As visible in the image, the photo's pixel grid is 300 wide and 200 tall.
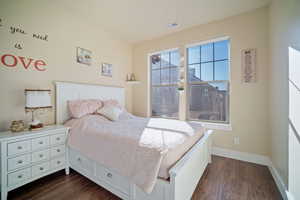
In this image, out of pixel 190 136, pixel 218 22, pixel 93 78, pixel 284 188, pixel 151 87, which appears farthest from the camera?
pixel 151 87

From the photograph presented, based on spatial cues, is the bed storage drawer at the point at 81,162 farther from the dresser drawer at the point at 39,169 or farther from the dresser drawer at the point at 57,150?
the dresser drawer at the point at 39,169

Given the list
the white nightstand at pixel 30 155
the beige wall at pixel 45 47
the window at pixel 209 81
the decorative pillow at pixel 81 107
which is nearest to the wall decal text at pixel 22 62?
the beige wall at pixel 45 47

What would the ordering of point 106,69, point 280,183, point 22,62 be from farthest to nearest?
point 106,69 → point 22,62 → point 280,183

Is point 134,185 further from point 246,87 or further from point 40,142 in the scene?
point 246,87

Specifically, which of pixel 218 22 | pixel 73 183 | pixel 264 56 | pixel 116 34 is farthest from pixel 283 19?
pixel 73 183

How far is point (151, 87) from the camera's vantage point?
12.2ft

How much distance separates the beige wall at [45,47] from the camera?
1.76 m

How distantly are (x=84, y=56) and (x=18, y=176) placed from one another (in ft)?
7.13

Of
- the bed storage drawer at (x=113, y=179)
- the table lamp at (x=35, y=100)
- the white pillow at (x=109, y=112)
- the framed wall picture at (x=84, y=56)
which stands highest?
the framed wall picture at (x=84, y=56)

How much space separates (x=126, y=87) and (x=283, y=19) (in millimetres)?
3269

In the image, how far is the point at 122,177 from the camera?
137cm

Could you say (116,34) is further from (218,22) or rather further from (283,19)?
(283,19)

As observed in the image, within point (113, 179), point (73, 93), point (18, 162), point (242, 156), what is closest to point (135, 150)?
point (113, 179)

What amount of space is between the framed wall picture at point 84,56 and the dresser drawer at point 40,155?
1.72 metres
